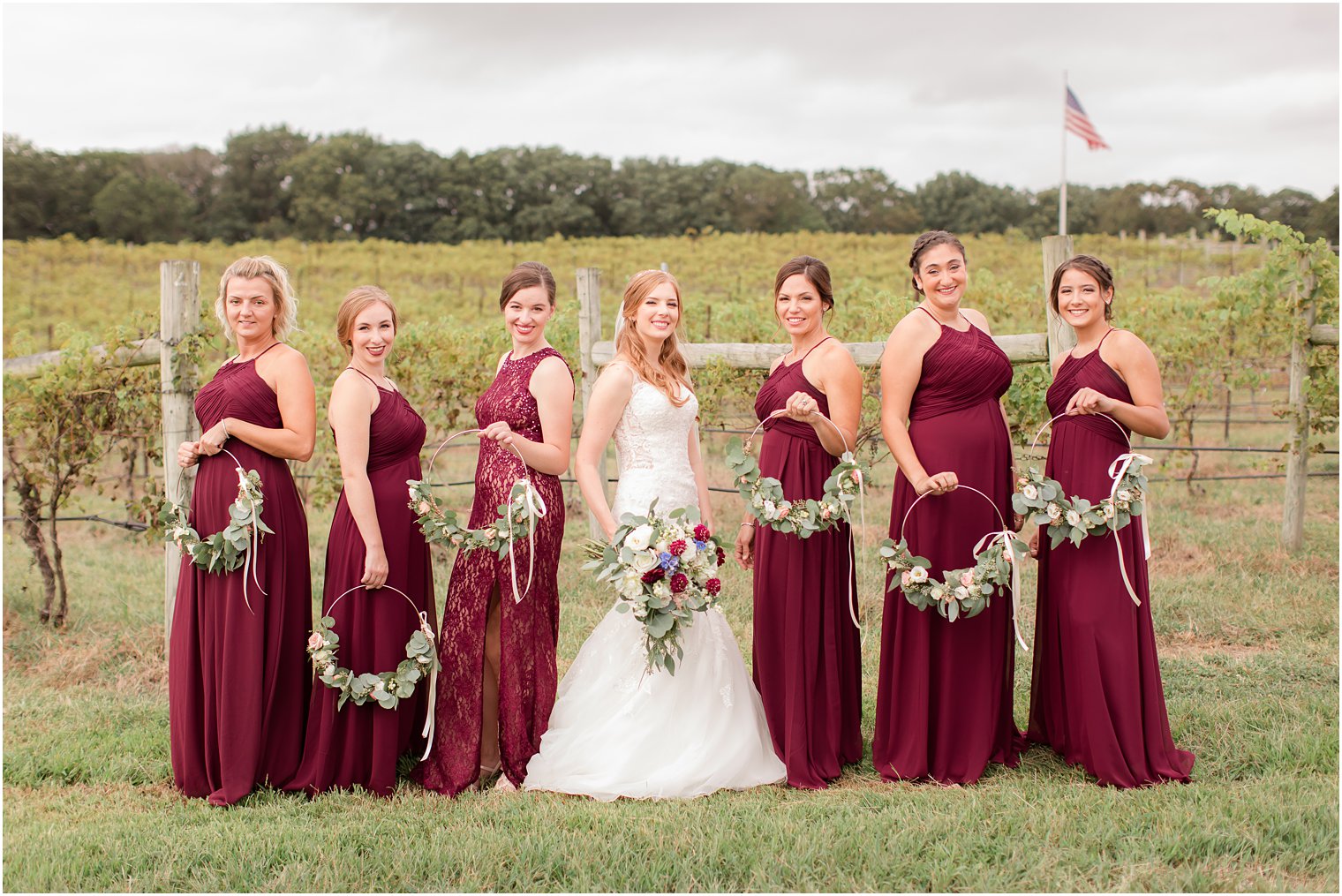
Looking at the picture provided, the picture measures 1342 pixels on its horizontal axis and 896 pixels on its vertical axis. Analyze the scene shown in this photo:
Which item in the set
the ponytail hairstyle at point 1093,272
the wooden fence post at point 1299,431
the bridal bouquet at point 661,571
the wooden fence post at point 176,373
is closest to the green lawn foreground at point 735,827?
the bridal bouquet at point 661,571

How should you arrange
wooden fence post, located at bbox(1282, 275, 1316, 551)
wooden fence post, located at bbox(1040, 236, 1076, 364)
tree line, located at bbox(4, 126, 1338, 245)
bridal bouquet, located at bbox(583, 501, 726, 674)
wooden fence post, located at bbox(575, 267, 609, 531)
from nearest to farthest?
1. bridal bouquet, located at bbox(583, 501, 726, 674)
2. wooden fence post, located at bbox(1040, 236, 1076, 364)
3. wooden fence post, located at bbox(1282, 275, 1316, 551)
4. wooden fence post, located at bbox(575, 267, 609, 531)
5. tree line, located at bbox(4, 126, 1338, 245)

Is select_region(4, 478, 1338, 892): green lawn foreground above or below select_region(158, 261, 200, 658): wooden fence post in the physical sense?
below

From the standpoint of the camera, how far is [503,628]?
4.64 meters

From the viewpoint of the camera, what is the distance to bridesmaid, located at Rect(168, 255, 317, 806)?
446 cm

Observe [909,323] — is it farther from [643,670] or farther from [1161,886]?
[1161,886]

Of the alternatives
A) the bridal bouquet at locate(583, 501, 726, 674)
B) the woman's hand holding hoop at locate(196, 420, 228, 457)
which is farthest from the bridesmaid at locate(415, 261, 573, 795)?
the woman's hand holding hoop at locate(196, 420, 228, 457)

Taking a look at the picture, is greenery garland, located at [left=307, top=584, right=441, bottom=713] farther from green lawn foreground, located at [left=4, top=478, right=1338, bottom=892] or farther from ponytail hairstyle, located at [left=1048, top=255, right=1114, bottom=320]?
ponytail hairstyle, located at [left=1048, top=255, right=1114, bottom=320]

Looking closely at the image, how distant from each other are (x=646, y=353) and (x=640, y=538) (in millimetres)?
970

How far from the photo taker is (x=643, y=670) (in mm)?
4578

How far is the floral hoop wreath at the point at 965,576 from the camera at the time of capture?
4332 millimetres

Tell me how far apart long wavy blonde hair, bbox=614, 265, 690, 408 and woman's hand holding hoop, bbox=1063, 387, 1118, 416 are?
1.71 metres

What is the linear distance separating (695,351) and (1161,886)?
5.15m

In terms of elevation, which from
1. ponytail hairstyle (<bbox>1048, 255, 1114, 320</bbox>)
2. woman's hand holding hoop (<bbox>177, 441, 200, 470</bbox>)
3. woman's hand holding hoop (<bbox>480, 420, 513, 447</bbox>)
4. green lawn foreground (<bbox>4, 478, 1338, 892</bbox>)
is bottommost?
green lawn foreground (<bbox>4, 478, 1338, 892</bbox>)

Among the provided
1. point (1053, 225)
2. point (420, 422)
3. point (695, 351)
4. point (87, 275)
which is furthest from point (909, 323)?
point (1053, 225)
